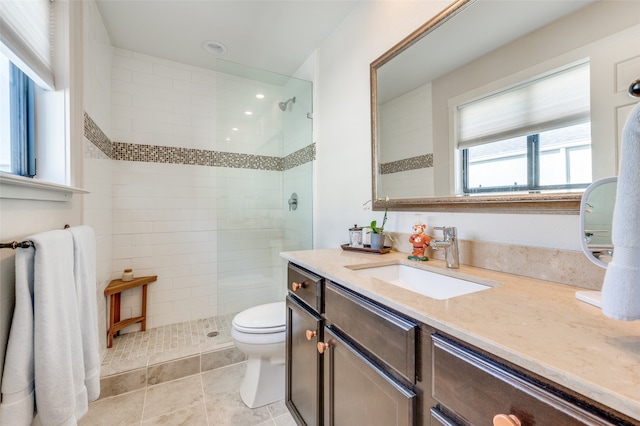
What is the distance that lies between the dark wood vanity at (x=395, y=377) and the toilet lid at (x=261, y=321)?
0.97 ft

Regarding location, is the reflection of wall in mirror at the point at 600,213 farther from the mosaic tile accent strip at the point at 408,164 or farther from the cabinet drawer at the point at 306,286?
the cabinet drawer at the point at 306,286

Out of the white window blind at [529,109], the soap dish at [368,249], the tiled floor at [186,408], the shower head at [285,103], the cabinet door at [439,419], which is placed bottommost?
the tiled floor at [186,408]

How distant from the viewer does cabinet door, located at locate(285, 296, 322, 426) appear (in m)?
1.10

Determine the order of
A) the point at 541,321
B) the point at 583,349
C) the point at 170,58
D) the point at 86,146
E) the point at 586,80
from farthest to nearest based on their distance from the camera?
the point at 170,58 → the point at 86,146 → the point at 586,80 → the point at 541,321 → the point at 583,349

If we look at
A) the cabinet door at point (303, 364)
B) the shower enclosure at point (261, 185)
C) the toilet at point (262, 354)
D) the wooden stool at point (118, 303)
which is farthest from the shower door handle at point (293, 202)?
the wooden stool at point (118, 303)

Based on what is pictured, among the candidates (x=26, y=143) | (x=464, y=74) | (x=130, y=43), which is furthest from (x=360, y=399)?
(x=130, y=43)

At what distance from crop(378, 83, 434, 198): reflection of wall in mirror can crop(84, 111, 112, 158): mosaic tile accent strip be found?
1744 mm

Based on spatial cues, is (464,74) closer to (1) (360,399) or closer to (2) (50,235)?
(1) (360,399)

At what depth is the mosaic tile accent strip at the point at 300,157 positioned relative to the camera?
7.66ft

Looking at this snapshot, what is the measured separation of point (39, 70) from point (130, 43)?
4.68 ft

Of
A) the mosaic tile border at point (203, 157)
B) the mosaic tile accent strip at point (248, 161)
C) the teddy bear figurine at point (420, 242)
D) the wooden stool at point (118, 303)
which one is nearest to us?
the teddy bear figurine at point (420, 242)

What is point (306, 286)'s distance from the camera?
1.21 meters

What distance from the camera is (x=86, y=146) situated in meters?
1.54

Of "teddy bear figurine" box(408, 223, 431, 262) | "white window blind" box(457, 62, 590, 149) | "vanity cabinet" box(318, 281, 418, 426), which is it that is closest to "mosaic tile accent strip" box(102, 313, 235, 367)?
"vanity cabinet" box(318, 281, 418, 426)
